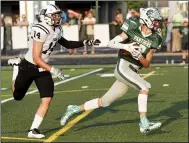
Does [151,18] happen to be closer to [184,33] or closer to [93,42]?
[93,42]

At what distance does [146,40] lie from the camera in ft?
26.8

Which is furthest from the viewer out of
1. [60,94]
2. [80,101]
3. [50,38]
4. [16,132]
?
[60,94]

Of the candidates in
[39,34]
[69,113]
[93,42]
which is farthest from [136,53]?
[69,113]

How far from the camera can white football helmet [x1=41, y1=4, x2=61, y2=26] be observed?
755cm

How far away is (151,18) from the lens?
800 centimetres

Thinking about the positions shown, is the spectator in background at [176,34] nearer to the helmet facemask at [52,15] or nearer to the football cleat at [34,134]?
the football cleat at [34,134]

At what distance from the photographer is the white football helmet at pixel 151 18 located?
26.2 feet

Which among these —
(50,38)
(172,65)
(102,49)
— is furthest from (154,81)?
(102,49)

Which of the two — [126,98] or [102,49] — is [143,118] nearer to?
[126,98]

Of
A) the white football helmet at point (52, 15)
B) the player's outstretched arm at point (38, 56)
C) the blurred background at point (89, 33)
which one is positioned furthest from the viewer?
the blurred background at point (89, 33)

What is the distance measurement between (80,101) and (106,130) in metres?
3.29

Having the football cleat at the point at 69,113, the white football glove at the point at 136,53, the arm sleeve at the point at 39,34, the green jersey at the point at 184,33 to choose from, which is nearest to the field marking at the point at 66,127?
the football cleat at the point at 69,113

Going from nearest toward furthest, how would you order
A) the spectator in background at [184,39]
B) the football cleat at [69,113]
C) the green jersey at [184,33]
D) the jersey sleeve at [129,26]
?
the jersey sleeve at [129,26]
the football cleat at [69,113]
the spectator in background at [184,39]
the green jersey at [184,33]

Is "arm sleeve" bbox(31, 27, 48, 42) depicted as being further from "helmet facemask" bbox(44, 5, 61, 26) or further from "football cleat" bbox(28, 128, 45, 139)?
"football cleat" bbox(28, 128, 45, 139)
